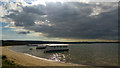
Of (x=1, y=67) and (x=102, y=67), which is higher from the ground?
(x=1, y=67)

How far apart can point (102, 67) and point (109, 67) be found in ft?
7.75

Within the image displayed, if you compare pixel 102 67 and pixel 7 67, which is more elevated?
pixel 7 67

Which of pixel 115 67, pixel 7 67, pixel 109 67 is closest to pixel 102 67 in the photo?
pixel 109 67

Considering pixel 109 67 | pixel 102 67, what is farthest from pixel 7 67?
pixel 109 67

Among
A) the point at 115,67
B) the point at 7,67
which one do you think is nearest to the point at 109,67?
the point at 115,67

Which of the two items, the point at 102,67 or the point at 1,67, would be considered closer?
the point at 1,67

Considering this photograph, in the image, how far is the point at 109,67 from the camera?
2891 cm

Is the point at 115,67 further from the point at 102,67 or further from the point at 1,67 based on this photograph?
the point at 1,67

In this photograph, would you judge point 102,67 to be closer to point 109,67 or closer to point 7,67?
point 109,67

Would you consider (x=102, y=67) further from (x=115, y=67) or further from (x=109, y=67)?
(x=115, y=67)

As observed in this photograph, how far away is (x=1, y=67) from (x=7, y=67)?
1.02 metres

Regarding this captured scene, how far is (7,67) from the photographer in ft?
63.8

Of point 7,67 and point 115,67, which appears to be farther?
point 115,67

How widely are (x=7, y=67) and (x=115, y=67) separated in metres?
28.2
